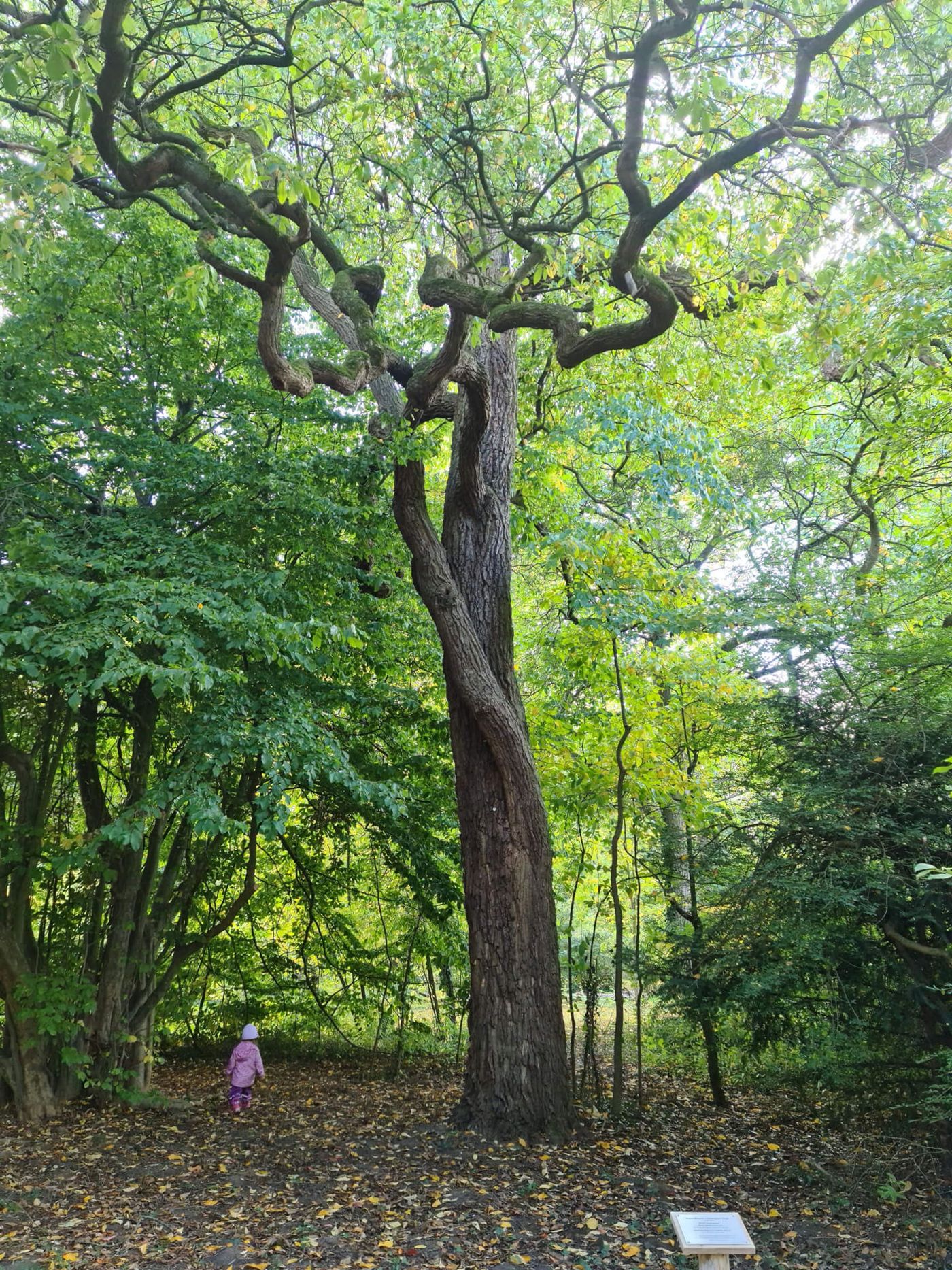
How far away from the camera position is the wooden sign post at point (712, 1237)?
9.77 feet

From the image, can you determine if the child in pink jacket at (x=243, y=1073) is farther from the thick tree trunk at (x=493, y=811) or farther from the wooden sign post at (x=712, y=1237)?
the wooden sign post at (x=712, y=1237)

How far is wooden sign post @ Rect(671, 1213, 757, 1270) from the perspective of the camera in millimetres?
2977

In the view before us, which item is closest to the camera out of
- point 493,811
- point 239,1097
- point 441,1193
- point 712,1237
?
point 712,1237

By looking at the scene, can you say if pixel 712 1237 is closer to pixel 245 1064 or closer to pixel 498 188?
pixel 245 1064

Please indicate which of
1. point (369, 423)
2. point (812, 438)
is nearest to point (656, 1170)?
point (369, 423)

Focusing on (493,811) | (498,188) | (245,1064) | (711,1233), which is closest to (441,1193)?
(711,1233)

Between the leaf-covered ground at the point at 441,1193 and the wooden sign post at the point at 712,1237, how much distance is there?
3.66 ft

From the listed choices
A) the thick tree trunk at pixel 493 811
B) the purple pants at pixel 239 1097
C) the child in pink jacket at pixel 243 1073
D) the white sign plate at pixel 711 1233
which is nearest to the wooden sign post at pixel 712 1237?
the white sign plate at pixel 711 1233

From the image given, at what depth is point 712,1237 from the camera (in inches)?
119

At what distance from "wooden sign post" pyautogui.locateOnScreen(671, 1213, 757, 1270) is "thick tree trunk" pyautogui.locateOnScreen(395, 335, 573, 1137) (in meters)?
2.51

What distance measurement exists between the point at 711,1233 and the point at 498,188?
21.5ft

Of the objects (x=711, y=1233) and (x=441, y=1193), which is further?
(x=441, y=1193)

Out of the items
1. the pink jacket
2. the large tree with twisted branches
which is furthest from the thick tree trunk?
the pink jacket

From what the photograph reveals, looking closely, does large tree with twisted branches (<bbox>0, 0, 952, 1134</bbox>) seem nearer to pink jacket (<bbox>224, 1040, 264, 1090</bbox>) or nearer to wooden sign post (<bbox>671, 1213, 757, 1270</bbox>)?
pink jacket (<bbox>224, 1040, 264, 1090</bbox>)
